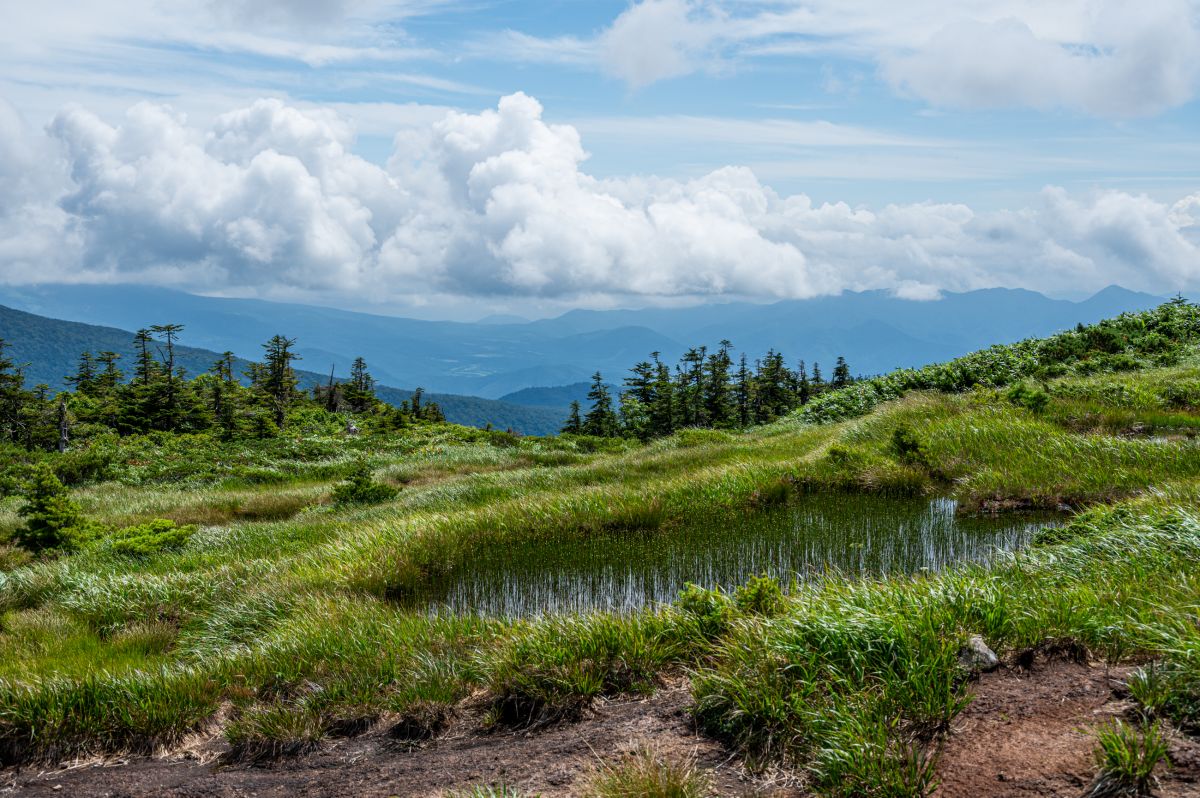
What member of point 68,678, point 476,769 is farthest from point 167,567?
point 476,769

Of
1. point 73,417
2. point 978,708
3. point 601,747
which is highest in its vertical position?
point 978,708

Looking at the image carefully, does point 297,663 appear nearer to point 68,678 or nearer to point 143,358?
point 68,678

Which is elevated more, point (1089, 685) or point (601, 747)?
point (1089, 685)

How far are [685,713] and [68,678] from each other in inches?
248

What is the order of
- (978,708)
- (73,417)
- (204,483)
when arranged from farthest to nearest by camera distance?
(73,417) → (204,483) → (978,708)

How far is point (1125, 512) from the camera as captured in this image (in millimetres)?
8828

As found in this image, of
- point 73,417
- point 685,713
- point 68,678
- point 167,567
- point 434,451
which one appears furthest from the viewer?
point 73,417

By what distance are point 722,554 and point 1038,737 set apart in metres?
7.04

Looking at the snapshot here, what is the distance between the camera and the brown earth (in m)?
4.04

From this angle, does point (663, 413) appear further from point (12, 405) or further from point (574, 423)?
point (12, 405)

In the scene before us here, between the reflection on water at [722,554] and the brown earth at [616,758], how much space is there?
328cm

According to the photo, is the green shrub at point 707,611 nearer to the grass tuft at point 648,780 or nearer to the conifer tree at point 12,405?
the grass tuft at point 648,780

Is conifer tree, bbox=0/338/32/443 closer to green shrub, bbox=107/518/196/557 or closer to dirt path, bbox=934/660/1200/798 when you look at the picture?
green shrub, bbox=107/518/196/557

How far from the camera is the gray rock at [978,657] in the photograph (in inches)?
201
